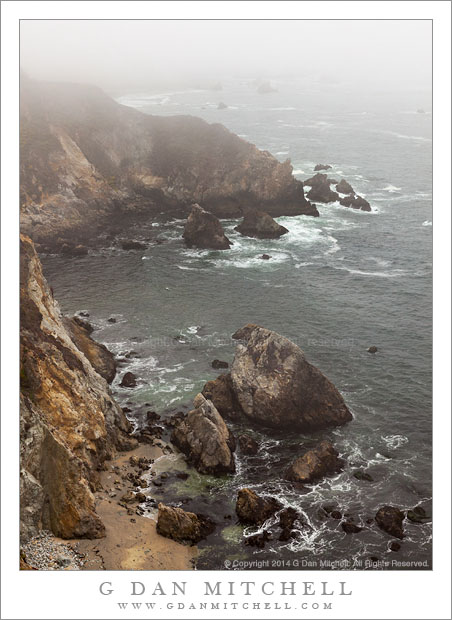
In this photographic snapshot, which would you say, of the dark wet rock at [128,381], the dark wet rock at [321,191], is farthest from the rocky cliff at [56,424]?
the dark wet rock at [321,191]

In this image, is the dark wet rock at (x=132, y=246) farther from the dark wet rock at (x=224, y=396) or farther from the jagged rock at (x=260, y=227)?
the dark wet rock at (x=224, y=396)

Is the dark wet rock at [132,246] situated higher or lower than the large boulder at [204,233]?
lower

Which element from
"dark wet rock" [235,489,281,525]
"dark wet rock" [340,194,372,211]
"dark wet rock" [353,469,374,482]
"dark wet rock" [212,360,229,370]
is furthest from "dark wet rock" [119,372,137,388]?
"dark wet rock" [340,194,372,211]

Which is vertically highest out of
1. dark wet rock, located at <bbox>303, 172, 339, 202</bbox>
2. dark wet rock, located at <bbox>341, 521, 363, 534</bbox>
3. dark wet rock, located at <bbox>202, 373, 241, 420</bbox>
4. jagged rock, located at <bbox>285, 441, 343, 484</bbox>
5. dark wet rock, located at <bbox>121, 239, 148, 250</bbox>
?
dark wet rock, located at <bbox>303, 172, 339, 202</bbox>

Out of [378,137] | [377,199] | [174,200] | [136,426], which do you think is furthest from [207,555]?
[378,137]

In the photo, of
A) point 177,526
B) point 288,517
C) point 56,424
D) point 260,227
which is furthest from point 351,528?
point 260,227

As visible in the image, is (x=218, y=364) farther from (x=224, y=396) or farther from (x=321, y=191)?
(x=321, y=191)

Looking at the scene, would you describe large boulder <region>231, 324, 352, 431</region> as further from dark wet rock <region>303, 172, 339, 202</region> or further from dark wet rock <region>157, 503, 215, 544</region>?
dark wet rock <region>303, 172, 339, 202</region>
